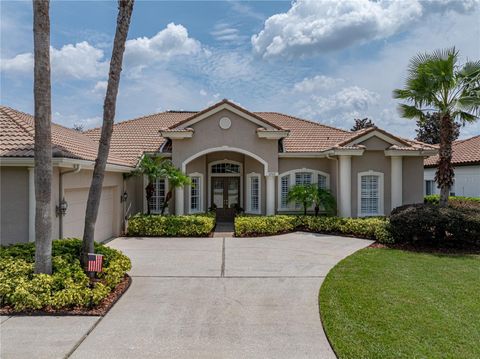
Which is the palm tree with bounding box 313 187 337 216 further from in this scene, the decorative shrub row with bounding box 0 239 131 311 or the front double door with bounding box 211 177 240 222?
the decorative shrub row with bounding box 0 239 131 311

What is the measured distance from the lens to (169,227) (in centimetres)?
1580

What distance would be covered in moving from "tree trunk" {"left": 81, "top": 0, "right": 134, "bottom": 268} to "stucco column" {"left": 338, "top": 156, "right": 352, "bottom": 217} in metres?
11.7

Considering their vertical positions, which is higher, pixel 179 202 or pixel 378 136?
pixel 378 136

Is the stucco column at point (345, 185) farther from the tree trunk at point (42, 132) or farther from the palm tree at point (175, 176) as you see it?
the tree trunk at point (42, 132)

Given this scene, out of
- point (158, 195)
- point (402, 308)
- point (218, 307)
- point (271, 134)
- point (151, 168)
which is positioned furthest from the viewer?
point (158, 195)

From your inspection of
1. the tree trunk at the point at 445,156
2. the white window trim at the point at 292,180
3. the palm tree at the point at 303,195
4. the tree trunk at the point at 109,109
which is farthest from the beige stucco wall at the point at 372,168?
the tree trunk at the point at 109,109

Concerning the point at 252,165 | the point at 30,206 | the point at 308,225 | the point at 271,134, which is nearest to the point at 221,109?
the point at 271,134

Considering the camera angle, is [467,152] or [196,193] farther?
[467,152]

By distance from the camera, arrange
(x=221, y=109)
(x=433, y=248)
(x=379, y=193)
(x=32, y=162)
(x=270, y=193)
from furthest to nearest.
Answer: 1. (x=270, y=193)
2. (x=379, y=193)
3. (x=221, y=109)
4. (x=433, y=248)
5. (x=32, y=162)

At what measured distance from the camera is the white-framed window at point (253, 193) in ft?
62.0

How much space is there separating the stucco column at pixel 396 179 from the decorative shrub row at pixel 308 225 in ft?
5.99

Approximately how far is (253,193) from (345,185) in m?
5.03

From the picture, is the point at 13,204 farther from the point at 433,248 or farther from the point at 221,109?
the point at 433,248

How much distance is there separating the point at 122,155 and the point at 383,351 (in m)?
16.0
